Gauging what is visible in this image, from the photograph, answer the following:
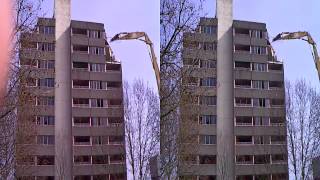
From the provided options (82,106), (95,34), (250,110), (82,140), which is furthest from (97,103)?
(250,110)

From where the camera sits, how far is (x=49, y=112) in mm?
5105

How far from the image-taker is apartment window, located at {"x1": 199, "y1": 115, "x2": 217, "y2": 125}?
15.2 feet

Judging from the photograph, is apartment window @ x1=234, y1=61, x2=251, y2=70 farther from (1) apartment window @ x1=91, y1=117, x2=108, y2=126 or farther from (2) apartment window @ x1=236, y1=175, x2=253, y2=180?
(1) apartment window @ x1=91, y1=117, x2=108, y2=126

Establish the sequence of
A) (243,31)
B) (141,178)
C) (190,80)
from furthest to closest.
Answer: (141,178), (190,80), (243,31)

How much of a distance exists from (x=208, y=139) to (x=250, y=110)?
67cm

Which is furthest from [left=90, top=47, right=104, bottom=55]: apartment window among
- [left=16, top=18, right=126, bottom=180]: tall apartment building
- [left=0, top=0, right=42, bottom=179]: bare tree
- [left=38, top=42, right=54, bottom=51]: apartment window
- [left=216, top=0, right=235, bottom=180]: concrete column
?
[left=216, top=0, right=235, bottom=180]: concrete column

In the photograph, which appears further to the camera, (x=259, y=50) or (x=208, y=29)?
(x=208, y=29)

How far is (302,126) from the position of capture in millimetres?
4031

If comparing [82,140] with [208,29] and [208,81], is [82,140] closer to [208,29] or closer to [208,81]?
[208,81]

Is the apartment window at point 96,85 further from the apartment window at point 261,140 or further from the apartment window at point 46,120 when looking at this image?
the apartment window at point 261,140

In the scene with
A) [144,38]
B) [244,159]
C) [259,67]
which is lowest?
[244,159]

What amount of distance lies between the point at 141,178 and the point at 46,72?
1446 mm

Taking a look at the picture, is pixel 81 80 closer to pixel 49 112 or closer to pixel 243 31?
pixel 49 112

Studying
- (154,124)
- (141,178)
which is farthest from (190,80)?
(141,178)
